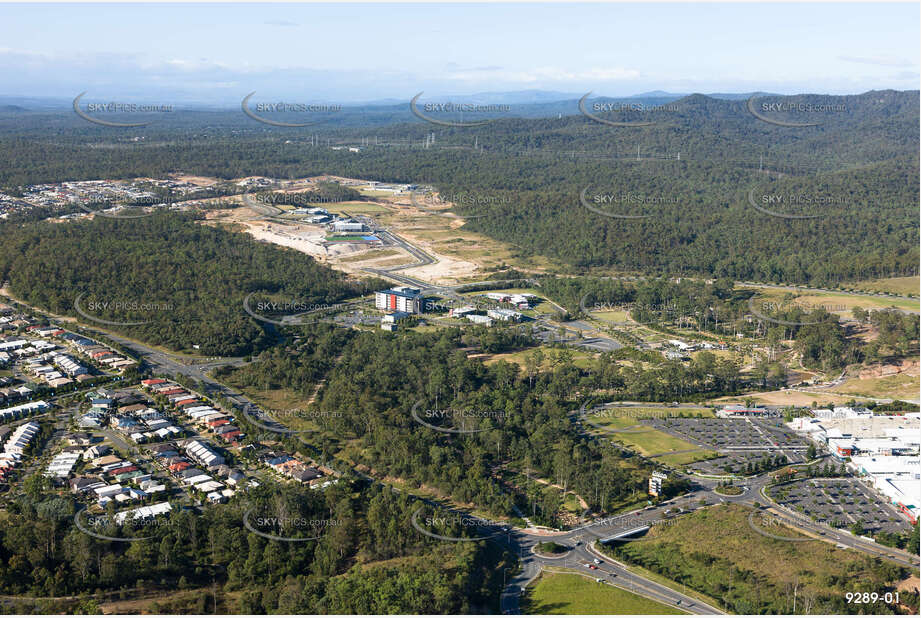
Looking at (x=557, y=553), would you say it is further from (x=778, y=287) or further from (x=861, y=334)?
(x=778, y=287)

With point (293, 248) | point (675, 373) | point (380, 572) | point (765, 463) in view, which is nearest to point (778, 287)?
point (675, 373)
